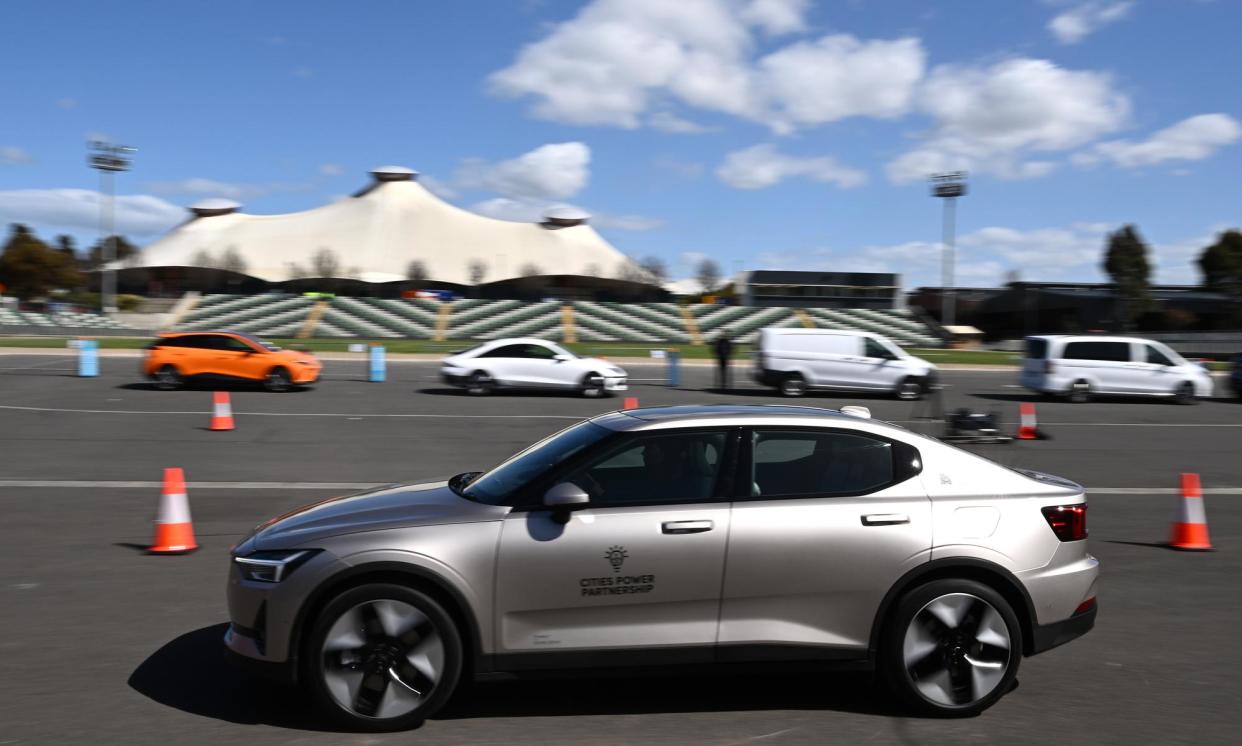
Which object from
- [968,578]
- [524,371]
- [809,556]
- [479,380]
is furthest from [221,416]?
[968,578]

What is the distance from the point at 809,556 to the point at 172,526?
5765 mm

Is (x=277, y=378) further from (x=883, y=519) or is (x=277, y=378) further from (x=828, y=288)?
(x=828, y=288)

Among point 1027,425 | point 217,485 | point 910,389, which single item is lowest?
point 217,485

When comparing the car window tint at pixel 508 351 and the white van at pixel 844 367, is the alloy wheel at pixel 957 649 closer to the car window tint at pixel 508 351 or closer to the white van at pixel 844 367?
the car window tint at pixel 508 351

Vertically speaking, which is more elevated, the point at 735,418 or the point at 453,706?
the point at 735,418

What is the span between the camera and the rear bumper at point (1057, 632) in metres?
4.87

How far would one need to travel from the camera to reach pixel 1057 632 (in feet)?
16.1

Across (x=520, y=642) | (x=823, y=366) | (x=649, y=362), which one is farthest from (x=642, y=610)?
(x=649, y=362)

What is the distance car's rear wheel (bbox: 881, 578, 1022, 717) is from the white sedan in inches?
792

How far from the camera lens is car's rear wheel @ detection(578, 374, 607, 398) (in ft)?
81.3

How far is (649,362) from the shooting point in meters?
43.0

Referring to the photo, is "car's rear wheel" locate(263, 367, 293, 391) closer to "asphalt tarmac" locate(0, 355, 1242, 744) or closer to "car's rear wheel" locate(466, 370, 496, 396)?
"car's rear wheel" locate(466, 370, 496, 396)

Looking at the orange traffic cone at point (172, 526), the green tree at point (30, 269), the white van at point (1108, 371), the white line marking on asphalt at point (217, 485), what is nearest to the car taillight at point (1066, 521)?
the orange traffic cone at point (172, 526)

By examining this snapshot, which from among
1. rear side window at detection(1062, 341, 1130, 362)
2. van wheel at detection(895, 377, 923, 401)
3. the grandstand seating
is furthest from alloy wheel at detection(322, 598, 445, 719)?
the grandstand seating
